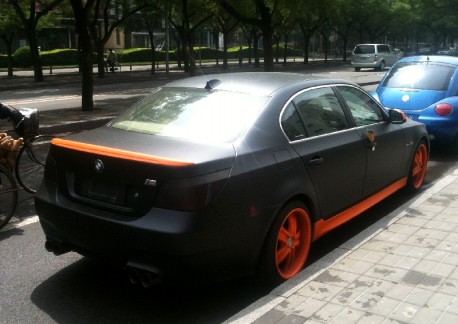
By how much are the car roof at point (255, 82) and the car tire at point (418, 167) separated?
72.2 inches

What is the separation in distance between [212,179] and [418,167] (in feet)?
12.8

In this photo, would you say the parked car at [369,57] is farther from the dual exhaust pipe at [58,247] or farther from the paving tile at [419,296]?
the dual exhaust pipe at [58,247]

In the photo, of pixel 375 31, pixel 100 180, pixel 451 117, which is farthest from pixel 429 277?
pixel 375 31

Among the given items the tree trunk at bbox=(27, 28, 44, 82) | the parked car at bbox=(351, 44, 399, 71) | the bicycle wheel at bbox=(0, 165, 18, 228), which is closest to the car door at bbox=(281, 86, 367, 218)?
the bicycle wheel at bbox=(0, 165, 18, 228)

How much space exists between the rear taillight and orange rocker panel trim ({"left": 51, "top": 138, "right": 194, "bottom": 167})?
19.8 ft

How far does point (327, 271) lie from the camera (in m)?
3.82

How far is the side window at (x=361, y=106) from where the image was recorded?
4.98m

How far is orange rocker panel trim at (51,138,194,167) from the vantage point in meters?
3.31

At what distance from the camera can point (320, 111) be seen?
4.52 m

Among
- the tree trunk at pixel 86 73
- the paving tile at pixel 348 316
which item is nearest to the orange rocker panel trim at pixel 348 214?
the paving tile at pixel 348 316

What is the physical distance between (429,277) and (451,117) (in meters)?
5.15

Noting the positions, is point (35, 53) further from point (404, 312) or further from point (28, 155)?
point (404, 312)

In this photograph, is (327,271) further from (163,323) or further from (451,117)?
(451,117)

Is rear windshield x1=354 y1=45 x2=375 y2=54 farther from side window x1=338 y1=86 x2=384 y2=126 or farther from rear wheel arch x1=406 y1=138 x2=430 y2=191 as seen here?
side window x1=338 y1=86 x2=384 y2=126
